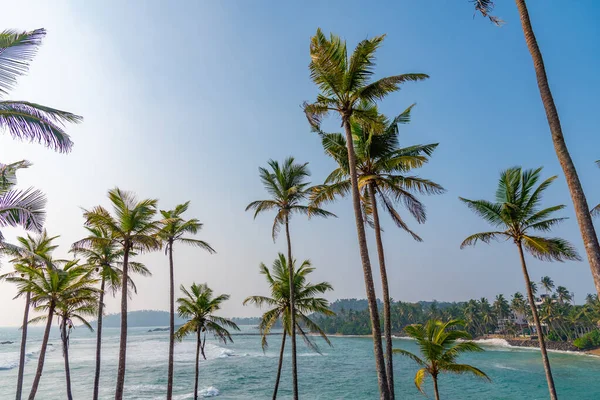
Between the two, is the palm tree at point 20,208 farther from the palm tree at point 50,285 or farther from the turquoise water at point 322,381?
the turquoise water at point 322,381

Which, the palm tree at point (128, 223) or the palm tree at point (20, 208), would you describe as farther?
the palm tree at point (128, 223)

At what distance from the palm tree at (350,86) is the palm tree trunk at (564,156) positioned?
3471mm

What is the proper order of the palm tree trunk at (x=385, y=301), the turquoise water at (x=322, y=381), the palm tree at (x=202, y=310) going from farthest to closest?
1. the turquoise water at (x=322, y=381)
2. the palm tree at (x=202, y=310)
3. the palm tree trunk at (x=385, y=301)

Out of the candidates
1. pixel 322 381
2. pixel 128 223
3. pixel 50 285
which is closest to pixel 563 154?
pixel 128 223

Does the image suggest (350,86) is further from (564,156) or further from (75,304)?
(75,304)

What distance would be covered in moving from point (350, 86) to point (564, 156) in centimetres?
601

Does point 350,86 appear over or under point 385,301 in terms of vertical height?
over

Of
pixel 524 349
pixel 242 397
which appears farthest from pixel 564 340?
pixel 242 397

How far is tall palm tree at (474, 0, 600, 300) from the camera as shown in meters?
6.07

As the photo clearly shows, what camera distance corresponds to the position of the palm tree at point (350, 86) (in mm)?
10086

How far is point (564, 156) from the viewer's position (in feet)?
21.9

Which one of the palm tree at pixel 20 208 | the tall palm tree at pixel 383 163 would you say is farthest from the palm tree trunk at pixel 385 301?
the palm tree at pixel 20 208

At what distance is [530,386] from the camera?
4238 cm

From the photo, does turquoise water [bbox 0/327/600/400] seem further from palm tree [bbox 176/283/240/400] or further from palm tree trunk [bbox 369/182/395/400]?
palm tree trunk [bbox 369/182/395/400]
